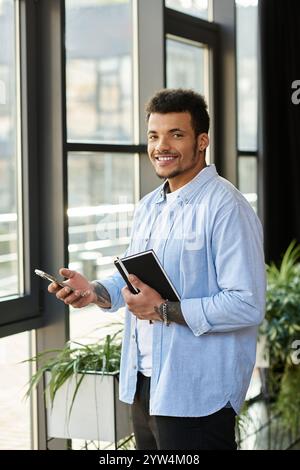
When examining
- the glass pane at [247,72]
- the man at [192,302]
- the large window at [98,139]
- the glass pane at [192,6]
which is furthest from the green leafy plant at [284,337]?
the man at [192,302]

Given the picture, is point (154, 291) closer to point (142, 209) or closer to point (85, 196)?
point (142, 209)

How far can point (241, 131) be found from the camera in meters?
4.72

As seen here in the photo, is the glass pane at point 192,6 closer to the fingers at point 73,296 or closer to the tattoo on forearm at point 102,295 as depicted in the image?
the tattoo on forearm at point 102,295

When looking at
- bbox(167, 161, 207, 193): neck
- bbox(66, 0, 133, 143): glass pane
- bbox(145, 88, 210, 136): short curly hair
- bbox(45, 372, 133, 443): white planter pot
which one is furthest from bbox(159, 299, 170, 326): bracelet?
bbox(66, 0, 133, 143): glass pane

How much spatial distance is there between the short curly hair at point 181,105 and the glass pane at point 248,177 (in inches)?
100

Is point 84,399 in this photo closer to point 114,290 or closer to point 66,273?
point 114,290

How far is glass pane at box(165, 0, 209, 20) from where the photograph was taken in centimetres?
388

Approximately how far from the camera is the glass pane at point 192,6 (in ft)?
12.7

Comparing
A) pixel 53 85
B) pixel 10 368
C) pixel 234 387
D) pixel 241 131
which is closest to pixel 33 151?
pixel 53 85

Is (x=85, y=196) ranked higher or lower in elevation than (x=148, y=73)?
lower

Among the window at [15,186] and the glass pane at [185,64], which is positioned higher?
the glass pane at [185,64]

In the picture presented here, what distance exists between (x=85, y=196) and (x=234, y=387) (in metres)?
1.33

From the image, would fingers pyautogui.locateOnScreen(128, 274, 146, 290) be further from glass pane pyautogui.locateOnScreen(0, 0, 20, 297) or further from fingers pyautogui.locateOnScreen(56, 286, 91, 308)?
glass pane pyautogui.locateOnScreen(0, 0, 20, 297)

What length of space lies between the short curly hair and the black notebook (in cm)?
38
